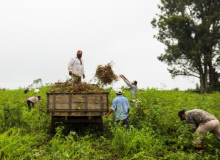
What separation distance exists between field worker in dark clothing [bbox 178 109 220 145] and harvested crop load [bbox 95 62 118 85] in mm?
3086

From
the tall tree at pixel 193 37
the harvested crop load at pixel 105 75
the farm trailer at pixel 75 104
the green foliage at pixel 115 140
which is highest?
the tall tree at pixel 193 37

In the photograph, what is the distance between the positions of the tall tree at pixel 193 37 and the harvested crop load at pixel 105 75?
52.5 feet

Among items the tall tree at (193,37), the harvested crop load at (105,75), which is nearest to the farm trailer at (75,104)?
the harvested crop load at (105,75)

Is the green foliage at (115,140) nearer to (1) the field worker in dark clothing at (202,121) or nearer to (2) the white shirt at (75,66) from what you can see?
(1) the field worker in dark clothing at (202,121)

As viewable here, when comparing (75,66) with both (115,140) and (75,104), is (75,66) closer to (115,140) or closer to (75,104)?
(75,104)

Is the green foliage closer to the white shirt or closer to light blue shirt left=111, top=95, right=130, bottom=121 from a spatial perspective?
light blue shirt left=111, top=95, right=130, bottom=121

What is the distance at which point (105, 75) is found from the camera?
8.13 m

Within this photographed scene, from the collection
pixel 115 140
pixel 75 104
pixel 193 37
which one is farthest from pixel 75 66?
pixel 193 37

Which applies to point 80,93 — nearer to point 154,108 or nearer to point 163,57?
point 154,108

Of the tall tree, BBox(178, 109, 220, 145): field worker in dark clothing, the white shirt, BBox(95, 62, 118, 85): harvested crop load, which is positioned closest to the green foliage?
BBox(178, 109, 220, 145): field worker in dark clothing

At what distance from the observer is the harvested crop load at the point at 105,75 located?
26.6 feet

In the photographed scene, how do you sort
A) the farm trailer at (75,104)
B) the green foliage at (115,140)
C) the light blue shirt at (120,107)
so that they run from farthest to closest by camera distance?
the light blue shirt at (120,107), the farm trailer at (75,104), the green foliage at (115,140)

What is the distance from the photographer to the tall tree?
2241 cm

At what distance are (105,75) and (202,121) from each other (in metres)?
3.73
